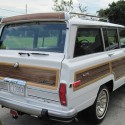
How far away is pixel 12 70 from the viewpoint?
4359 millimetres

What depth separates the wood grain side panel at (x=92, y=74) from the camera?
4044mm

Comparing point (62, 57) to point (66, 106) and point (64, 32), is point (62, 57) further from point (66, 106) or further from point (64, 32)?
point (66, 106)

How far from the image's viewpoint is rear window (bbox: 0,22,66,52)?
418 cm

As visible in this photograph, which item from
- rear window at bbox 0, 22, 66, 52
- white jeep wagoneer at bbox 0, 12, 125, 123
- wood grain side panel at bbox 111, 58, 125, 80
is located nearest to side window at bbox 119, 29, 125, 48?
wood grain side panel at bbox 111, 58, 125, 80

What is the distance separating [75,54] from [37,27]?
0.87 meters

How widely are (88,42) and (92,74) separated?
601 millimetres

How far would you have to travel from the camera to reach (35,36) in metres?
4.57

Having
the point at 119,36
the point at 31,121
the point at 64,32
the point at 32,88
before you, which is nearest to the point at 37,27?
the point at 64,32

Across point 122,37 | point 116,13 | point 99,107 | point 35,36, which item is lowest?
point 99,107

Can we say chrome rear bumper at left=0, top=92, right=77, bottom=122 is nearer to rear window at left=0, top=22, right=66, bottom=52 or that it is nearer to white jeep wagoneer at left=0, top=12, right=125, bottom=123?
white jeep wagoneer at left=0, top=12, right=125, bottom=123

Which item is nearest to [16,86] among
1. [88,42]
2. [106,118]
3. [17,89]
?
[17,89]

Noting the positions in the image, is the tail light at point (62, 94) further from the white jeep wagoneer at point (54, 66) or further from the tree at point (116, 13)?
the tree at point (116, 13)

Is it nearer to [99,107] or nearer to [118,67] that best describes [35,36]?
[99,107]

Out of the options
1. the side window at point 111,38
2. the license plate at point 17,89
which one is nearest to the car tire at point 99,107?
the side window at point 111,38
